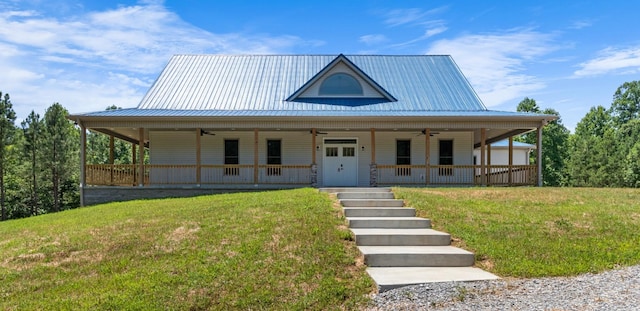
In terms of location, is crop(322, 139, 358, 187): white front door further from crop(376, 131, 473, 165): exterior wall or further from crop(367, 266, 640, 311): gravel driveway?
crop(367, 266, 640, 311): gravel driveway

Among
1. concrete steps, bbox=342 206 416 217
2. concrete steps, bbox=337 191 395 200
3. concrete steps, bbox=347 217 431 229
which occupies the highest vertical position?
concrete steps, bbox=337 191 395 200

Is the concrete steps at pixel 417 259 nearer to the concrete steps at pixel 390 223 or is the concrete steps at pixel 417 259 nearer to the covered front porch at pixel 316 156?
the concrete steps at pixel 390 223

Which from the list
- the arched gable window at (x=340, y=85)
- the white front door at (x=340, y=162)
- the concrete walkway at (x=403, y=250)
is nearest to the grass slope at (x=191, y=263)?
the concrete walkway at (x=403, y=250)

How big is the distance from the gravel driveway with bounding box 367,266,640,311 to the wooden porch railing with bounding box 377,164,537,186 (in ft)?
38.6

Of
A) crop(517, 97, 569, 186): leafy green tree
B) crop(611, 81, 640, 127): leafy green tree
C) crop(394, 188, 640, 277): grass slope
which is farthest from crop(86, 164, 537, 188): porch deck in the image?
crop(611, 81, 640, 127): leafy green tree

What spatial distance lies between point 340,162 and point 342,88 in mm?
3529

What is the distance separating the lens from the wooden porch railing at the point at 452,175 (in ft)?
58.9

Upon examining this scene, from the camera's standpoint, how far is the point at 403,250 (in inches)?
294

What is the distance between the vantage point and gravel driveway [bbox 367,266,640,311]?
5219 mm

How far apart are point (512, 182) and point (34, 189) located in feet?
116

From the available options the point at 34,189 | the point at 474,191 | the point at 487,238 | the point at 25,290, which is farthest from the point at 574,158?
the point at 34,189

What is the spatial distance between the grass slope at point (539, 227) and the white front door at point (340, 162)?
6.54 meters

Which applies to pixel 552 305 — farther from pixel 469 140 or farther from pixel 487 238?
pixel 469 140

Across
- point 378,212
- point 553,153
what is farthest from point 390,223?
point 553,153
